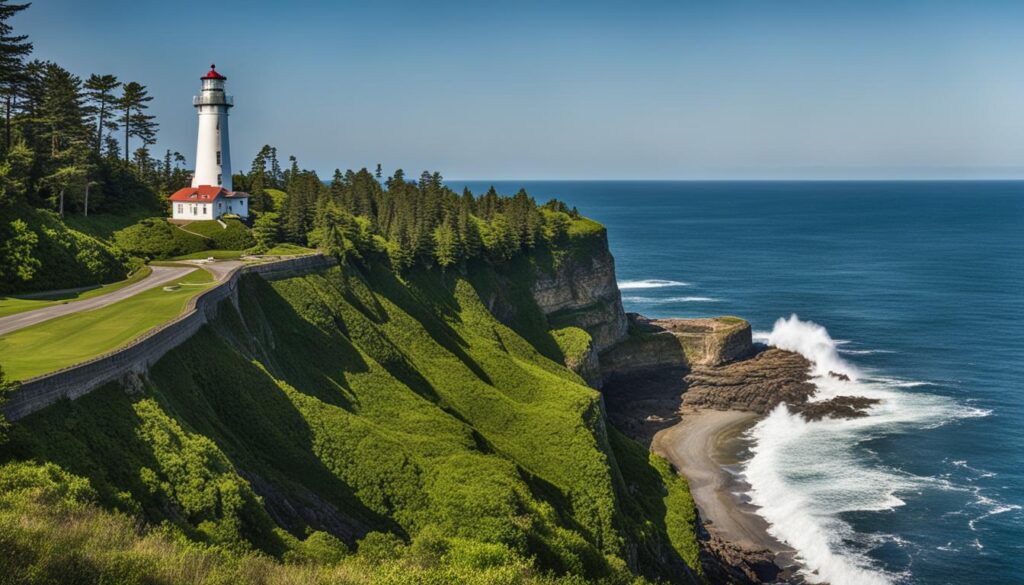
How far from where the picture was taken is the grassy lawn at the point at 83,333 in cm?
3309

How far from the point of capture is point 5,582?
1864 centimetres

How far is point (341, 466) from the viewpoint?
1715 inches

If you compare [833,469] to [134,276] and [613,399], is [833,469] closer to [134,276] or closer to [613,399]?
[613,399]

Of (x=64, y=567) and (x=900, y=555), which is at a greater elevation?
(x=64, y=567)

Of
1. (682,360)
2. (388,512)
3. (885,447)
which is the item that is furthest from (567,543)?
(682,360)

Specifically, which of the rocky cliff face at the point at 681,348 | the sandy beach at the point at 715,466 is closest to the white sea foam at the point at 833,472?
the sandy beach at the point at 715,466

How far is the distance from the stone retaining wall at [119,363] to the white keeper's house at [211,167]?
28781mm

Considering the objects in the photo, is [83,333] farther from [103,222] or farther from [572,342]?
[572,342]

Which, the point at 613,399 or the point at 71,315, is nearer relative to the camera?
the point at 71,315

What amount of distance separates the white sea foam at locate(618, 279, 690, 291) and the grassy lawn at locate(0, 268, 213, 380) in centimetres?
11466

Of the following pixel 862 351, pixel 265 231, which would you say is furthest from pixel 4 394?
pixel 862 351

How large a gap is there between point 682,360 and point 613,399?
13.4 m

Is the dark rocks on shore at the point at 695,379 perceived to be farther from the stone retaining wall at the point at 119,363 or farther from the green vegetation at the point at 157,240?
the stone retaining wall at the point at 119,363

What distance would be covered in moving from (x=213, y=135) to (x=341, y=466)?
50.4 m
